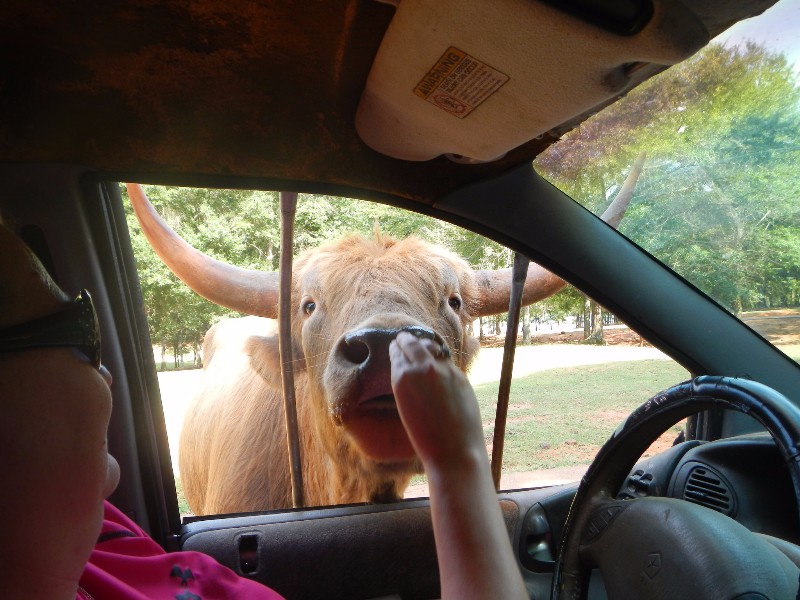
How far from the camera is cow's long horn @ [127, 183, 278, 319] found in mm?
2318

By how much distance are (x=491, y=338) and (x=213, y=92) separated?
6.67 feet

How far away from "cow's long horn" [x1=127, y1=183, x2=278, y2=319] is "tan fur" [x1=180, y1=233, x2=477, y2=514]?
26cm

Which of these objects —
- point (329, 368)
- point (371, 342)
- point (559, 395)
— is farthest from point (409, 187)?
point (559, 395)

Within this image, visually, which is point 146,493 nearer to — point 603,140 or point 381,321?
point 381,321

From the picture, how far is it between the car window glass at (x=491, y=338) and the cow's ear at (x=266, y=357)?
0.25 meters

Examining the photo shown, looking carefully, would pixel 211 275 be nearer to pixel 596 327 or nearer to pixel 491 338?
pixel 491 338

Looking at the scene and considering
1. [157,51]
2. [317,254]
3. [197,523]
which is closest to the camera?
[157,51]

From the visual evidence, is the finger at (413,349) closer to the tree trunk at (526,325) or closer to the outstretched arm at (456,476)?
the outstretched arm at (456,476)

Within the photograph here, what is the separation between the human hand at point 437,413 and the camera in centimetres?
99

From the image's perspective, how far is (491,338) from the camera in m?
3.22

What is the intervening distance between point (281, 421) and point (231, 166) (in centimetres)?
194

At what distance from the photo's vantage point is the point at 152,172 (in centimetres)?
183

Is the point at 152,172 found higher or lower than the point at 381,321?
higher

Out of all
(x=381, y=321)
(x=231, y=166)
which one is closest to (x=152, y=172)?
(x=231, y=166)
